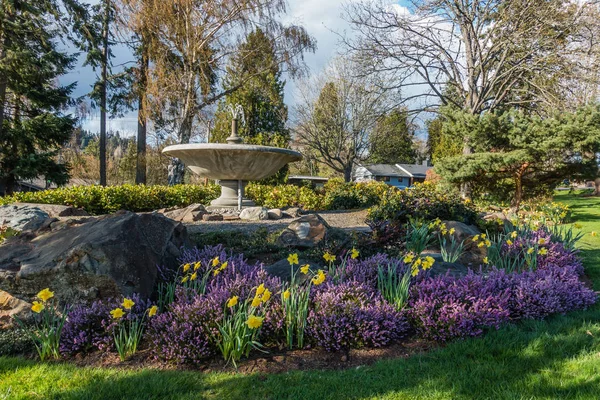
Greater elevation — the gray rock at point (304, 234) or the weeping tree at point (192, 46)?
the weeping tree at point (192, 46)

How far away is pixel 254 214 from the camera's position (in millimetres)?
7305

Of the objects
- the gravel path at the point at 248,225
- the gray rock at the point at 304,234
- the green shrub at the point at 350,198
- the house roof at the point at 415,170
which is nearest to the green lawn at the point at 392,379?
the gray rock at the point at 304,234

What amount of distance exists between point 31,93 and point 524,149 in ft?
53.5

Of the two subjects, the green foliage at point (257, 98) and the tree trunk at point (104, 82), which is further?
the tree trunk at point (104, 82)

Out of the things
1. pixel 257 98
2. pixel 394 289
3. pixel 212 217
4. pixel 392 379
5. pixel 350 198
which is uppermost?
pixel 257 98

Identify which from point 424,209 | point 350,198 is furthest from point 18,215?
point 350,198

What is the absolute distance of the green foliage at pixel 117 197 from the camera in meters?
8.08

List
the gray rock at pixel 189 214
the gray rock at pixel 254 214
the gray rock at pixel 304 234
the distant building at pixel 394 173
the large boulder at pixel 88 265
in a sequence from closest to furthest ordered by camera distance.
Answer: the large boulder at pixel 88 265
the gray rock at pixel 304 234
the gray rock at pixel 189 214
the gray rock at pixel 254 214
the distant building at pixel 394 173

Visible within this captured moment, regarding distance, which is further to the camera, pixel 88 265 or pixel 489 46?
pixel 489 46

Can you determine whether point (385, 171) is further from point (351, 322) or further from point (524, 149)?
point (351, 322)

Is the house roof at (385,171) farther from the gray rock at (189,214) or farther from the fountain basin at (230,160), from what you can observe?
the gray rock at (189,214)

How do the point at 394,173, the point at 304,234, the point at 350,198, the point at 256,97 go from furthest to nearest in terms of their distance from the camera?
1. the point at 394,173
2. the point at 256,97
3. the point at 350,198
4. the point at 304,234

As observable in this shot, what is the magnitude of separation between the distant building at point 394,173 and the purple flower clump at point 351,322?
3865 centimetres

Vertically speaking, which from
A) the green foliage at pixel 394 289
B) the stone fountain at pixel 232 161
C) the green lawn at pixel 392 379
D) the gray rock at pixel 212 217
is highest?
the stone fountain at pixel 232 161
